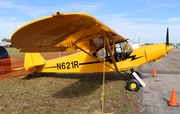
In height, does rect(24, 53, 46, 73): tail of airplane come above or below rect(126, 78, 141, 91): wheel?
above

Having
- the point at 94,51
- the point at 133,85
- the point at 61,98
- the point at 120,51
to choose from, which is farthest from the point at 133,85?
the point at 61,98

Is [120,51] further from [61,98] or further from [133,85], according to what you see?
[61,98]

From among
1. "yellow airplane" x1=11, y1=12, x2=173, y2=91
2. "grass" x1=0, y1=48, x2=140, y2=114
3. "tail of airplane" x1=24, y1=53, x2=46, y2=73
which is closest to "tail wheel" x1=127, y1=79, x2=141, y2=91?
"yellow airplane" x1=11, y1=12, x2=173, y2=91

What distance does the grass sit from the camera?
536 centimetres

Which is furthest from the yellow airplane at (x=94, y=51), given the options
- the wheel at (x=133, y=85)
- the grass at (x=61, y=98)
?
the grass at (x=61, y=98)

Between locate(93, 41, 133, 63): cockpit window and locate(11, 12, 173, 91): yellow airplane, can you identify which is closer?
locate(11, 12, 173, 91): yellow airplane

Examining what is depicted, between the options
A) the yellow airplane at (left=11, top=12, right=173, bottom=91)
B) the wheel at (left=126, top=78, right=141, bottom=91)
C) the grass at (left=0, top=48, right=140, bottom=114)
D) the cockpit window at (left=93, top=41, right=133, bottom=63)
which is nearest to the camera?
the grass at (left=0, top=48, right=140, bottom=114)

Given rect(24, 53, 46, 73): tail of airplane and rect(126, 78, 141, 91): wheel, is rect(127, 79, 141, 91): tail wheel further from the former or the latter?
rect(24, 53, 46, 73): tail of airplane

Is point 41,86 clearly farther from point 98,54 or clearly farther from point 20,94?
point 98,54

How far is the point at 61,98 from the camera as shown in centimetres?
635

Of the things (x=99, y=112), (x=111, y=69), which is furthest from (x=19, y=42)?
(x=111, y=69)

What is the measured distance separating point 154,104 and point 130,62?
110 inches

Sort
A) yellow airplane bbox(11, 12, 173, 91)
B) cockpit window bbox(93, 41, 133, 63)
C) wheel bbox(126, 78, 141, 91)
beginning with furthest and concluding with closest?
cockpit window bbox(93, 41, 133, 63) < wheel bbox(126, 78, 141, 91) < yellow airplane bbox(11, 12, 173, 91)

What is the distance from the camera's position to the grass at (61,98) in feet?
17.6
